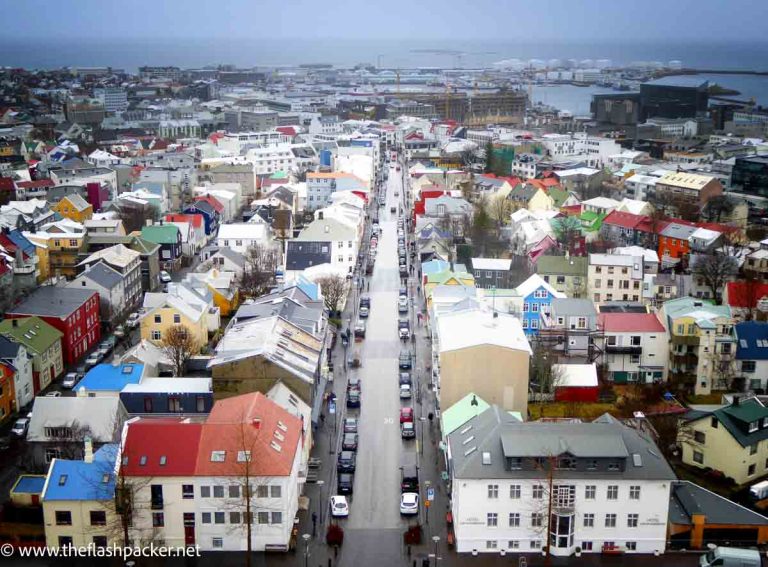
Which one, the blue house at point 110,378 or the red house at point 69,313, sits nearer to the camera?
the blue house at point 110,378

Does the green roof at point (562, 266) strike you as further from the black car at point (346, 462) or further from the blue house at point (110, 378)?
the blue house at point (110, 378)

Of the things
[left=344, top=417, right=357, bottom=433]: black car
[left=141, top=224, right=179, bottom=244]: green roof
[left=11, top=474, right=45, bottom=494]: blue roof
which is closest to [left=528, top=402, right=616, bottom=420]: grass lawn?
[left=344, top=417, right=357, bottom=433]: black car

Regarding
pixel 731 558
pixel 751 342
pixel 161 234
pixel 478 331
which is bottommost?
pixel 731 558

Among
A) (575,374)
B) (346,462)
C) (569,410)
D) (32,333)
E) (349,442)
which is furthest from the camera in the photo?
(32,333)

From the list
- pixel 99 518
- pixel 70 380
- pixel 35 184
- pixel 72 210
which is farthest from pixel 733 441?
pixel 35 184

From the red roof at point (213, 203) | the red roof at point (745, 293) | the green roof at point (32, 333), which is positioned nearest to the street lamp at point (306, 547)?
the green roof at point (32, 333)

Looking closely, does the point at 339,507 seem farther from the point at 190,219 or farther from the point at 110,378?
the point at 190,219
